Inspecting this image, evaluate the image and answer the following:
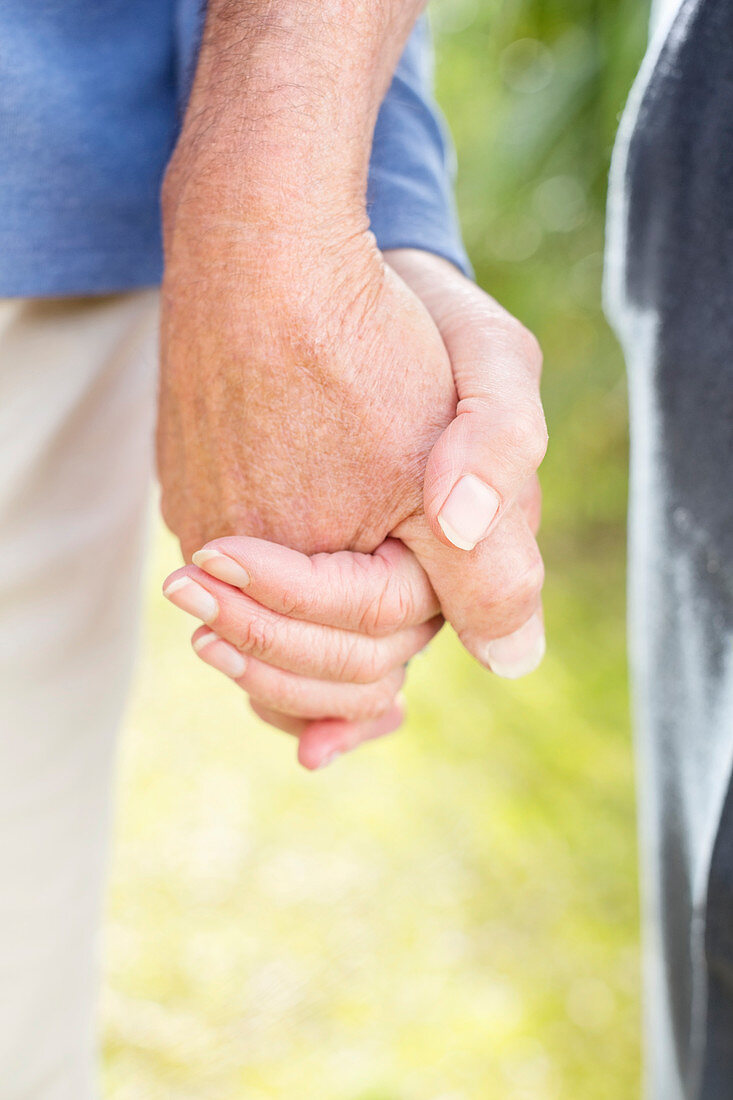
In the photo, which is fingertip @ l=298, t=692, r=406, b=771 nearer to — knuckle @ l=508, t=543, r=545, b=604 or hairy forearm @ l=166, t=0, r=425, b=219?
knuckle @ l=508, t=543, r=545, b=604

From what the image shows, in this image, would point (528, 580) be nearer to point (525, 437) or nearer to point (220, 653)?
point (525, 437)

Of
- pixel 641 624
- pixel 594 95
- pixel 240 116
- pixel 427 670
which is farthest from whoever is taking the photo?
pixel 427 670

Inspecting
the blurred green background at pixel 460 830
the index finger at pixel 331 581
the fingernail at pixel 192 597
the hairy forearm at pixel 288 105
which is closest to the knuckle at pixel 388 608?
the index finger at pixel 331 581

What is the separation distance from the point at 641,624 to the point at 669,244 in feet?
1.13

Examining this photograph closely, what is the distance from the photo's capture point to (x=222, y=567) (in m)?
0.64

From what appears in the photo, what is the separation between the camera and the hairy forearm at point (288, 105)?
2.03 feet

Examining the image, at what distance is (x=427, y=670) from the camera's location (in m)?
2.35

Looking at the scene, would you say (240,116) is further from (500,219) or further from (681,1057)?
(500,219)

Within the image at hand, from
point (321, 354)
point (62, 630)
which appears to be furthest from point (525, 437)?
point (62, 630)

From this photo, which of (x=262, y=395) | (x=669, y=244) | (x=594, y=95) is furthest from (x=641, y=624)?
(x=594, y=95)

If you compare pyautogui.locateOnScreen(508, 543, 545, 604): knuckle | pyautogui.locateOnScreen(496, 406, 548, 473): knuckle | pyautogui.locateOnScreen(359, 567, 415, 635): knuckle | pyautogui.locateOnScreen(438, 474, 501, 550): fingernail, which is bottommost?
pyautogui.locateOnScreen(359, 567, 415, 635): knuckle

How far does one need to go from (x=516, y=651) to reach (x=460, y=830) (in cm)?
121

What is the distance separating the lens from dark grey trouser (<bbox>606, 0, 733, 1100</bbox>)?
0.71 meters

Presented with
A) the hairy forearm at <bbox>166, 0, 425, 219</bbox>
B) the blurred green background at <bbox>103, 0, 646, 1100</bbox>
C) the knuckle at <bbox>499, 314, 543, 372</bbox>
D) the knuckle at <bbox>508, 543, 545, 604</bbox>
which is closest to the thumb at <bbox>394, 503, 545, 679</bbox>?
the knuckle at <bbox>508, 543, 545, 604</bbox>
